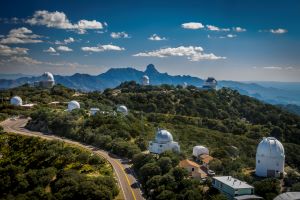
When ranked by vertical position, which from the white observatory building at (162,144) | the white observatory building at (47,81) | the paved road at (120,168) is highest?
the white observatory building at (47,81)

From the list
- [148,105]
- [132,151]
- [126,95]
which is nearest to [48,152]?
[132,151]

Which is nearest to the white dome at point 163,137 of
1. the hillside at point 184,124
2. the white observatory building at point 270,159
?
the hillside at point 184,124

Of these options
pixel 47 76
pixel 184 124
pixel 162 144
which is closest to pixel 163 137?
pixel 162 144

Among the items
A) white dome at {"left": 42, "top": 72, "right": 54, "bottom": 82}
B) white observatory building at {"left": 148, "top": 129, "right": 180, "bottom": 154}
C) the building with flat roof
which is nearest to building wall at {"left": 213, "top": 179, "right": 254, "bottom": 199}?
the building with flat roof

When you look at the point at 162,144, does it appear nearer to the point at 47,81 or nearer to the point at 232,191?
the point at 232,191

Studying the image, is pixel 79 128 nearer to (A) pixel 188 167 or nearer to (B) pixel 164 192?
(A) pixel 188 167

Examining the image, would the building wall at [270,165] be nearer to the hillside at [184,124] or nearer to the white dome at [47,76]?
the hillside at [184,124]
